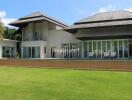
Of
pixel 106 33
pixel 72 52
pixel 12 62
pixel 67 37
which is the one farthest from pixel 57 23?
pixel 12 62

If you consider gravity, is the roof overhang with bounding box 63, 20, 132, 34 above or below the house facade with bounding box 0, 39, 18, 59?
above

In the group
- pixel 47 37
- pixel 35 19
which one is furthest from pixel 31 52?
pixel 35 19

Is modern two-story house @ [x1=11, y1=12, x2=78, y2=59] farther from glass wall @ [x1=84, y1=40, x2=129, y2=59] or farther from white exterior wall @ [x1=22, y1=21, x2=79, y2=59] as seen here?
glass wall @ [x1=84, y1=40, x2=129, y2=59]

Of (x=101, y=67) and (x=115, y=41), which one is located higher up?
(x=115, y=41)

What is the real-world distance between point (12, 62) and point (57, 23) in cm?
1272

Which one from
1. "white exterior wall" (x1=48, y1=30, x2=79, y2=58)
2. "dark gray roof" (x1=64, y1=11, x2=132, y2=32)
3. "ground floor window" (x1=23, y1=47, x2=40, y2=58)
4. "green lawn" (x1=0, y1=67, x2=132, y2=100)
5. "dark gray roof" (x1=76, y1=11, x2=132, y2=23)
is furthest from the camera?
"ground floor window" (x1=23, y1=47, x2=40, y2=58)

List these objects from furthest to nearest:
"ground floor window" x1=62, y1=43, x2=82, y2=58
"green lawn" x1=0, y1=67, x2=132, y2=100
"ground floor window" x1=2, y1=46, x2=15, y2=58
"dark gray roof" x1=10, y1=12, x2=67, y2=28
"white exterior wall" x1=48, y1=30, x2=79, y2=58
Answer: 1. "ground floor window" x1=2, y1=46, x2=15, y2=58
2. "dark gray roof" x1=10, y1=12, x2=67, y2=28
3. "white exterior wall" x1=48, y1=30, x2=79, y2=58
4. "ground floor window" x1=62, y1=43, x2=82, y2=58
5. "green lawn" x1=0, y1=67, x2=132, y2=100

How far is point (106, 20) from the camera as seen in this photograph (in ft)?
117

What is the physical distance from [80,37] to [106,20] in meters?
3.84

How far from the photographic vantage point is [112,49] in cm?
3441

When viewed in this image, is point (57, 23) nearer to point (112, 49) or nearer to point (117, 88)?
point (112, 49)

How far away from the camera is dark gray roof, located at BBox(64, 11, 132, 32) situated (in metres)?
33.8

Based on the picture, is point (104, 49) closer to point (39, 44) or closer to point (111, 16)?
point (111, 16)

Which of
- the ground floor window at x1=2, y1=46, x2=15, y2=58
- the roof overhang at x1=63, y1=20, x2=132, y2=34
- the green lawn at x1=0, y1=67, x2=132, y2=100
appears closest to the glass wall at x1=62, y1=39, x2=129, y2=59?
the roof overhang at x1=63, y1=20, x2=132, y2=34
